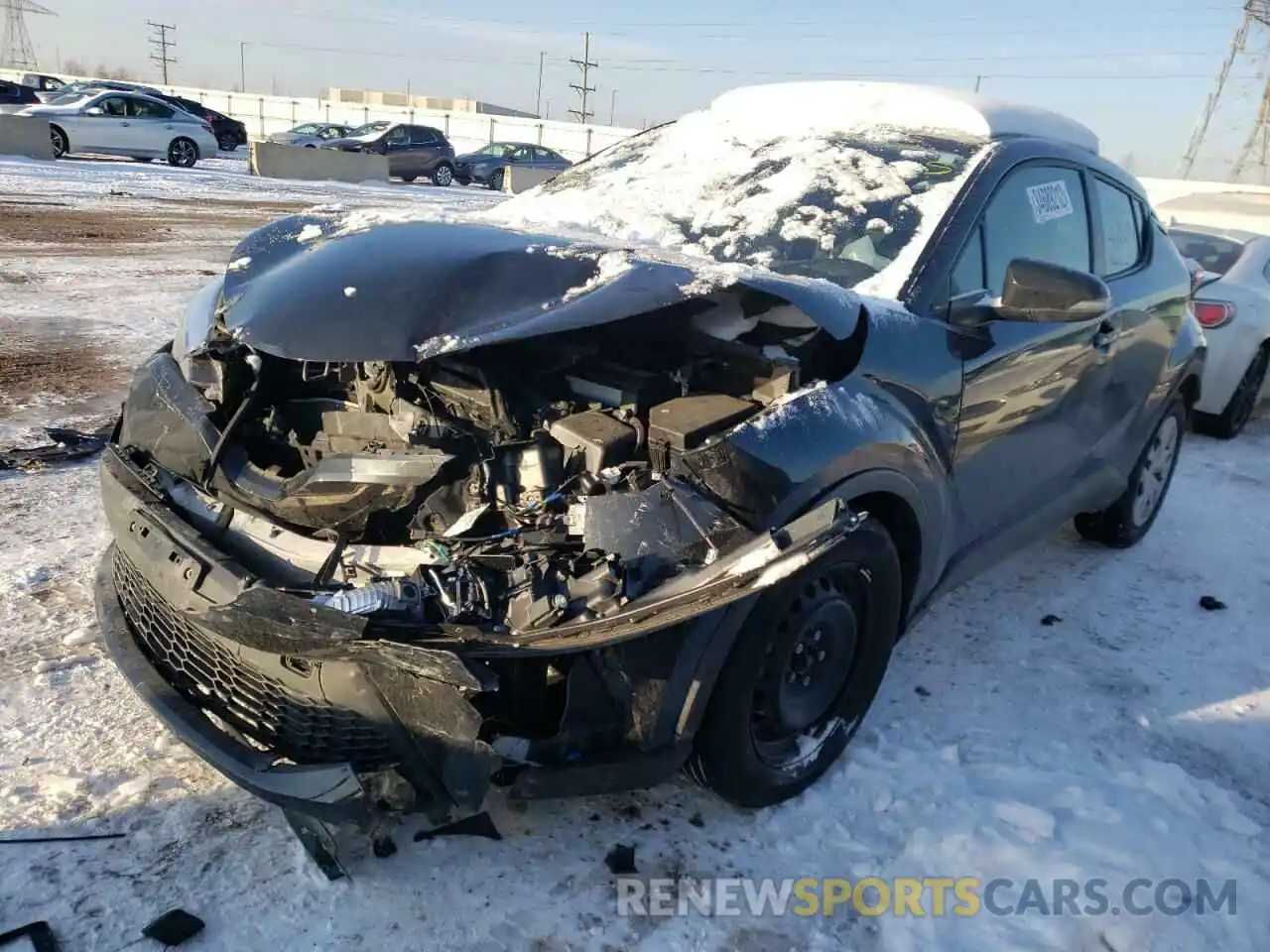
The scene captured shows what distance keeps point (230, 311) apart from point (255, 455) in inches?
16.5

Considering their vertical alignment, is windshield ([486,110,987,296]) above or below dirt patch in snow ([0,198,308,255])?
above

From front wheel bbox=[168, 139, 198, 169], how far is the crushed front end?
23.5m

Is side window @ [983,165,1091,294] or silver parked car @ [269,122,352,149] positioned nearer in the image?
side window @ [983,165,1091,294]

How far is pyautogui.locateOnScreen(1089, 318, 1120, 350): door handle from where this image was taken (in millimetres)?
3717

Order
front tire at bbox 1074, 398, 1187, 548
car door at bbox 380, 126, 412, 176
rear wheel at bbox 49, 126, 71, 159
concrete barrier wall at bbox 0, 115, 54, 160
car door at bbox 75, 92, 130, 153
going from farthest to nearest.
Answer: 1. car door at bbox 380, 126, 412, 176
2. car door at bbox 75, 92, 130, 153
3. rear wheel at bbox 49, 126, 71, 159
4. concrete barrier wall at bbox 0, 115, 54, 160
5. front tire at bbox 1074, 398, 1187, 548

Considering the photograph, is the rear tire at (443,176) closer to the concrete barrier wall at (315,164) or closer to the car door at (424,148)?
the car door at (424,148)

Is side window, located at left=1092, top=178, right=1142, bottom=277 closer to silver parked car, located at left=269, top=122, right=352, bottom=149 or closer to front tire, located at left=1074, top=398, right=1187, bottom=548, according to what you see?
front tire, located at left=1074, top=398, right=1187, bottom=548

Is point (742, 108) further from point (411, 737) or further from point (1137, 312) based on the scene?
point (411, 737)

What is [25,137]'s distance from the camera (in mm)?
20375

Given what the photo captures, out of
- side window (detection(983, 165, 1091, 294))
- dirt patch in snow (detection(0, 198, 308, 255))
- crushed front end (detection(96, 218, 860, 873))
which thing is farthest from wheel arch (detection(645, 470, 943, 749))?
dirt patch in snow (detection(0, 198, 308, 255))

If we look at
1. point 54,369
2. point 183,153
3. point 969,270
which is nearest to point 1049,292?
point 969,270

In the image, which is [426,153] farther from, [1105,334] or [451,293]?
[451,293]

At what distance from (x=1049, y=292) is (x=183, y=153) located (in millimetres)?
24883

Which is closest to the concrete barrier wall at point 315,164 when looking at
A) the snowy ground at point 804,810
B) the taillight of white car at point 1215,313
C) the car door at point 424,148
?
the car door at point 424,148
